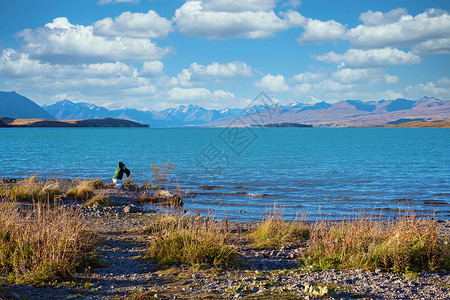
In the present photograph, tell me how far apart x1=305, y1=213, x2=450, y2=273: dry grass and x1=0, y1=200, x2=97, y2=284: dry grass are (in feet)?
18.8

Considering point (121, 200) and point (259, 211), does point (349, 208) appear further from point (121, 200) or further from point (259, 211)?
point (121, 200)

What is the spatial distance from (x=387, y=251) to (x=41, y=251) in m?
8.02

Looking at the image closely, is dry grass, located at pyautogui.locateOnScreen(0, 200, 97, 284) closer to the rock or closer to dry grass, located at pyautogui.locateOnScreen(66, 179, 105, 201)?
the rock

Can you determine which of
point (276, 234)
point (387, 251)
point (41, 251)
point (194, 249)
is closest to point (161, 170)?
point (276, 234)

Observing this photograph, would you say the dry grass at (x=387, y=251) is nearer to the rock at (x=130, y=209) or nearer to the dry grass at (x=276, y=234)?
the dry grass at (x=276, y=234)

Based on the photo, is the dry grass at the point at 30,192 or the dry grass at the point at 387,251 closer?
the dry grass at the point at 387,251

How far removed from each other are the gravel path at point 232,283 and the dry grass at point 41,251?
35 cm

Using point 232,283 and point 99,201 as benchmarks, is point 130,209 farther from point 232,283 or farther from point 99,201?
point 232,283

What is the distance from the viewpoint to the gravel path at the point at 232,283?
755cm

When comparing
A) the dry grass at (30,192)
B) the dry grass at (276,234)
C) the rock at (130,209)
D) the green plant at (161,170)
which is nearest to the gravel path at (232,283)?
the dry grass at (276,234)

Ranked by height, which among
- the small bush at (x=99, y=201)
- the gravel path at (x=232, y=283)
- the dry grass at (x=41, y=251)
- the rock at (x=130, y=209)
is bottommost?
the rock at (x=130, y=209)

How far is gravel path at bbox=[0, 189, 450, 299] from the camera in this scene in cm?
755

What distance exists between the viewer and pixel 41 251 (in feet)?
29.1

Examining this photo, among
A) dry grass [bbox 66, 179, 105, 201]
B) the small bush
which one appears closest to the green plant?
dry grass [bbox 66, 179, 105, 201]
